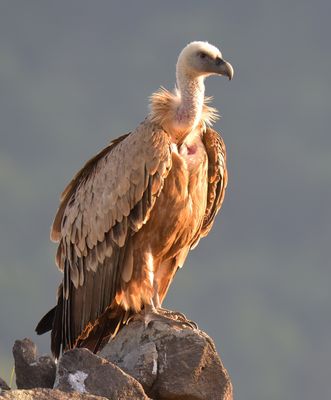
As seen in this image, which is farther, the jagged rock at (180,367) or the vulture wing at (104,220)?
the vulture wing at (104,220)

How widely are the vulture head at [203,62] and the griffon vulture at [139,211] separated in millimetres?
11

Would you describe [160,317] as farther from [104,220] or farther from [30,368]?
[30,368]

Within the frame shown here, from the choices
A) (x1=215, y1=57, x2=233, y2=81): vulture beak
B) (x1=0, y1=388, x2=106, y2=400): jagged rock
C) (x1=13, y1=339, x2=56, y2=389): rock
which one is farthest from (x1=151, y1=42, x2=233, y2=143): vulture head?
(x1=0, y1=388, x2=106, y2=400): jagged rock

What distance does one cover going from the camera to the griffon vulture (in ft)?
38.5

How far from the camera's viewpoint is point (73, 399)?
6.86m

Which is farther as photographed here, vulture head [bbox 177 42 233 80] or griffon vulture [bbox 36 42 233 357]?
vulture head [bbox 177 42 233 80]

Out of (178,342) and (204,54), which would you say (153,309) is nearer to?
(178,342)

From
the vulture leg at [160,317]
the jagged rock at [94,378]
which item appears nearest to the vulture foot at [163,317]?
the vulture leg at [160,317]

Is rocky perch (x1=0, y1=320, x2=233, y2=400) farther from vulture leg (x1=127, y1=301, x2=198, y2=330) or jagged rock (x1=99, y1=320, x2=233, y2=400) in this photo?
vulture leg (x1=127, y1=301, x2=198, y2=330)

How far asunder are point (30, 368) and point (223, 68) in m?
4.78

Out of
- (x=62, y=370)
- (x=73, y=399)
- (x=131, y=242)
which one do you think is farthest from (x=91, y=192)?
(x=73, y=399)

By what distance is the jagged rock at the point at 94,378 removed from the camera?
7.83 m

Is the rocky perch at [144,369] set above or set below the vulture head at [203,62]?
below

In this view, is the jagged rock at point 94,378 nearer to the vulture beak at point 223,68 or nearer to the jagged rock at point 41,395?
the jagged rock at point 41,395
